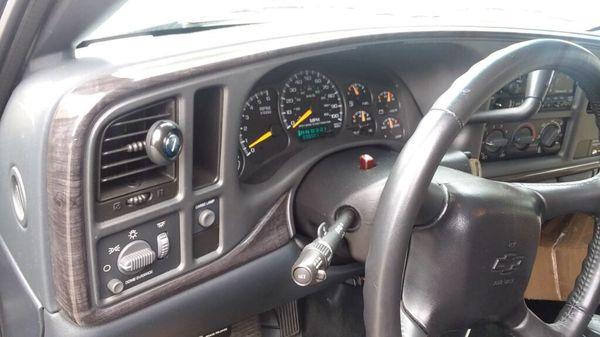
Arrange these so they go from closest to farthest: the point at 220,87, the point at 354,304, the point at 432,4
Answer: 1. the point at 220,87
2. the point at 354,304
3. the point at 432,4

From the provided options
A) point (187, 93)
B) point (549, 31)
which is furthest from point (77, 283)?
point (549, 31)

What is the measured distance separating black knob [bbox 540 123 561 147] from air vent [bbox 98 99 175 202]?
1.37m

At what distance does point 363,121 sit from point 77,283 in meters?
0.83

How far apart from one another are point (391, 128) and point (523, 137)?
53cm

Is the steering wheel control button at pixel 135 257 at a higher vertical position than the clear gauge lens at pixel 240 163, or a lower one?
lower

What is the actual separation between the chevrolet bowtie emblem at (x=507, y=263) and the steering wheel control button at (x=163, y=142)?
59cm

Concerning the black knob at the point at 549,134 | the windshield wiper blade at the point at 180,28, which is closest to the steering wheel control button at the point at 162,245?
the windshield wiper blade at the point at 180,28

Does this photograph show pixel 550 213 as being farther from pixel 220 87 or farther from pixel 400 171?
pixel 220 87

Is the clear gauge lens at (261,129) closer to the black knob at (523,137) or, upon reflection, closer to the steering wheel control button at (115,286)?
the steering wheel control button at (115,286)

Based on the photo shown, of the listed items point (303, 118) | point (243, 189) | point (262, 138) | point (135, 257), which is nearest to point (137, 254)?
point (135, 257)

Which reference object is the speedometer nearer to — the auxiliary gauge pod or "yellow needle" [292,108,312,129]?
"yellow needle" [292,108,312,129]

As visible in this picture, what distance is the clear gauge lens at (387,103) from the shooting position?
1.57 m

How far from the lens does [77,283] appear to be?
0.95m

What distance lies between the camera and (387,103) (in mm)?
1588
